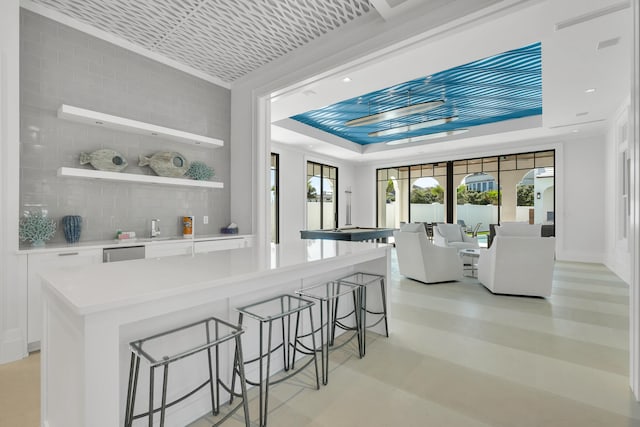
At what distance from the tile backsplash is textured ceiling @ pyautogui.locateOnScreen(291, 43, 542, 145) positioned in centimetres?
286

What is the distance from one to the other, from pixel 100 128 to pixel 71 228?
1111 mm

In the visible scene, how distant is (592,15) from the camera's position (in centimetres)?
267

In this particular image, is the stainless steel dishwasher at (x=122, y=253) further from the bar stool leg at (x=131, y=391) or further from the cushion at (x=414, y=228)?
the cushion at (x=414, y=228)

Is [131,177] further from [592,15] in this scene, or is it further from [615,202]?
[615,202]

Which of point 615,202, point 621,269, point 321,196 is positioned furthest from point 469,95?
point 321,196

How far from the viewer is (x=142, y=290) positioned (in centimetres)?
114

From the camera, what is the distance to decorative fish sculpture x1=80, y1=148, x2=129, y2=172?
310 cm

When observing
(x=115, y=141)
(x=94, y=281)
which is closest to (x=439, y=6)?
(x=94, y=281)

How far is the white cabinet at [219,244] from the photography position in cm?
362

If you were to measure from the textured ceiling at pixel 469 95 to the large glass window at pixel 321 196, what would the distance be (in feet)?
6.17

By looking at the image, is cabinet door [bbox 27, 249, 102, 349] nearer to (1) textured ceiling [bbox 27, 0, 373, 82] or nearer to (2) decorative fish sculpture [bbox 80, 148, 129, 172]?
(2) decorative fish sculpture [bbox 80, 148, 129, 172]

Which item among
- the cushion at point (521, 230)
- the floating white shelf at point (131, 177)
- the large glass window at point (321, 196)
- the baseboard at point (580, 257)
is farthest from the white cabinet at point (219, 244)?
the baseboard at point (580, 257)

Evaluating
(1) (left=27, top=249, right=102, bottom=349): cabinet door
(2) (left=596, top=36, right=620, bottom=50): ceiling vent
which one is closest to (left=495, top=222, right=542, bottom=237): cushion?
(2) (left=596, top=36, right=620, bottom=50): ceiling vent

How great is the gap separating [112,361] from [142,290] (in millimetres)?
243
